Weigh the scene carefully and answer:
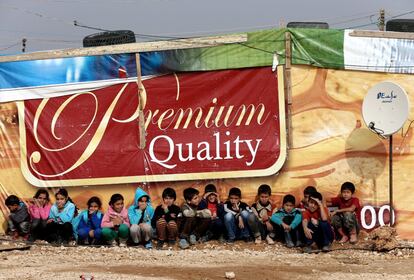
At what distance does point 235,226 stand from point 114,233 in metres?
2.09

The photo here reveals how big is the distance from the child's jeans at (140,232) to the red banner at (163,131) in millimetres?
1039

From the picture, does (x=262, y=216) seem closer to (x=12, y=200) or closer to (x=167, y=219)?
(x=167, y=219)

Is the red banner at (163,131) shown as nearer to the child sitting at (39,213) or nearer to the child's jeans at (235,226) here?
the child sitting at (39,213)

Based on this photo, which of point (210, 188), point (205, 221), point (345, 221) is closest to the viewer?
point (345, 221)

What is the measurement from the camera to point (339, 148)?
456 inches

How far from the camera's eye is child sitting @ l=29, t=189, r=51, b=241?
11.8 meters

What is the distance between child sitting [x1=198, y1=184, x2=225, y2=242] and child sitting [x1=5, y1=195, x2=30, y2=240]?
3224 mm

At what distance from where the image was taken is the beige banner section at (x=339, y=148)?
37.6 ft

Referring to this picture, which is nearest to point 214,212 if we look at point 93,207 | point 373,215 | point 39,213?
point 93,207

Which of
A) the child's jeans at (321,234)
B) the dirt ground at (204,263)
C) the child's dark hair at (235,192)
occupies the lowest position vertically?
the dirt ground at (204,263)

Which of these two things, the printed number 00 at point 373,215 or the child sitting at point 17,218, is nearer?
the printed number 00 at point 373,215

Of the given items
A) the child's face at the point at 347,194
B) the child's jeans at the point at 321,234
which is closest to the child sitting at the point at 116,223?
the child's jeans at the point at 321,234

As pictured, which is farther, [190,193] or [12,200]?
[12,200]

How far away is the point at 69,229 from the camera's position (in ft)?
38.5
